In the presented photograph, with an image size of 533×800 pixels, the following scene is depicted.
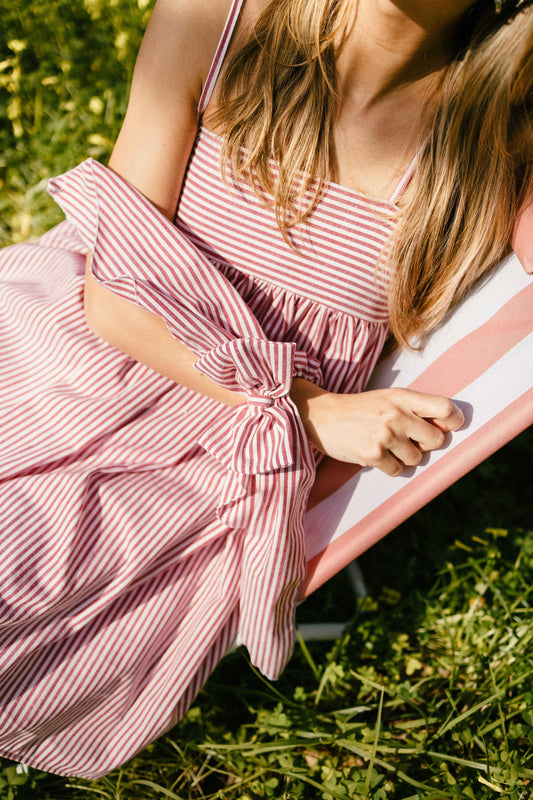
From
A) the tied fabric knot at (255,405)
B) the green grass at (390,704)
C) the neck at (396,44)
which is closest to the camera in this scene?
the neck at (396,44)

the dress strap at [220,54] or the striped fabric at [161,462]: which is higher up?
the dress strap at [220,54]

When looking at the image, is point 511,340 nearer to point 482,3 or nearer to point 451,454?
point 451,454

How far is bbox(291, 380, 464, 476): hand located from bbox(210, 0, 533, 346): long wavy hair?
0.68 feet

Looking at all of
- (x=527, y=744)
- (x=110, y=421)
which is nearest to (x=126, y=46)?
(x=110, y=421)

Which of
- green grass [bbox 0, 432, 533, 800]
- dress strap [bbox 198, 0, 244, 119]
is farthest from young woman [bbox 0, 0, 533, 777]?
green grass [bbox 0, 432, 533, 800]

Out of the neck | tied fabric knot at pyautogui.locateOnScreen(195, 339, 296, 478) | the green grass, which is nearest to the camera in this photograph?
the neck

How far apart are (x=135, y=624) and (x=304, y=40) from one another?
1.02 meters

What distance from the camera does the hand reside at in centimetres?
103

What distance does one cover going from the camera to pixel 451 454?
1018mm

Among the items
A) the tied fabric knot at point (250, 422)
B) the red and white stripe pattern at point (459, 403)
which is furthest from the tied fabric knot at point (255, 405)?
the red and white stripe pattern at point (459, 403)

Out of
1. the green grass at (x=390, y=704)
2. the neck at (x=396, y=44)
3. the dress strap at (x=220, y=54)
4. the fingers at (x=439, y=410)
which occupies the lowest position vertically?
the green grass at (x=390, y=704)

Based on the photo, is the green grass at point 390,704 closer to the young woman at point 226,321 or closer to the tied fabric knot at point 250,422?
the young woman at point 226,321

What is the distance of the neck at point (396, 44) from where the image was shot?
0.94m

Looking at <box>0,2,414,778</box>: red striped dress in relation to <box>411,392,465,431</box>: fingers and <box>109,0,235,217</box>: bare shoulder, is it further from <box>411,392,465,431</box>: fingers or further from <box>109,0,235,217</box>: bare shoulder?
<box>411,392,465,431</box>: fingers
